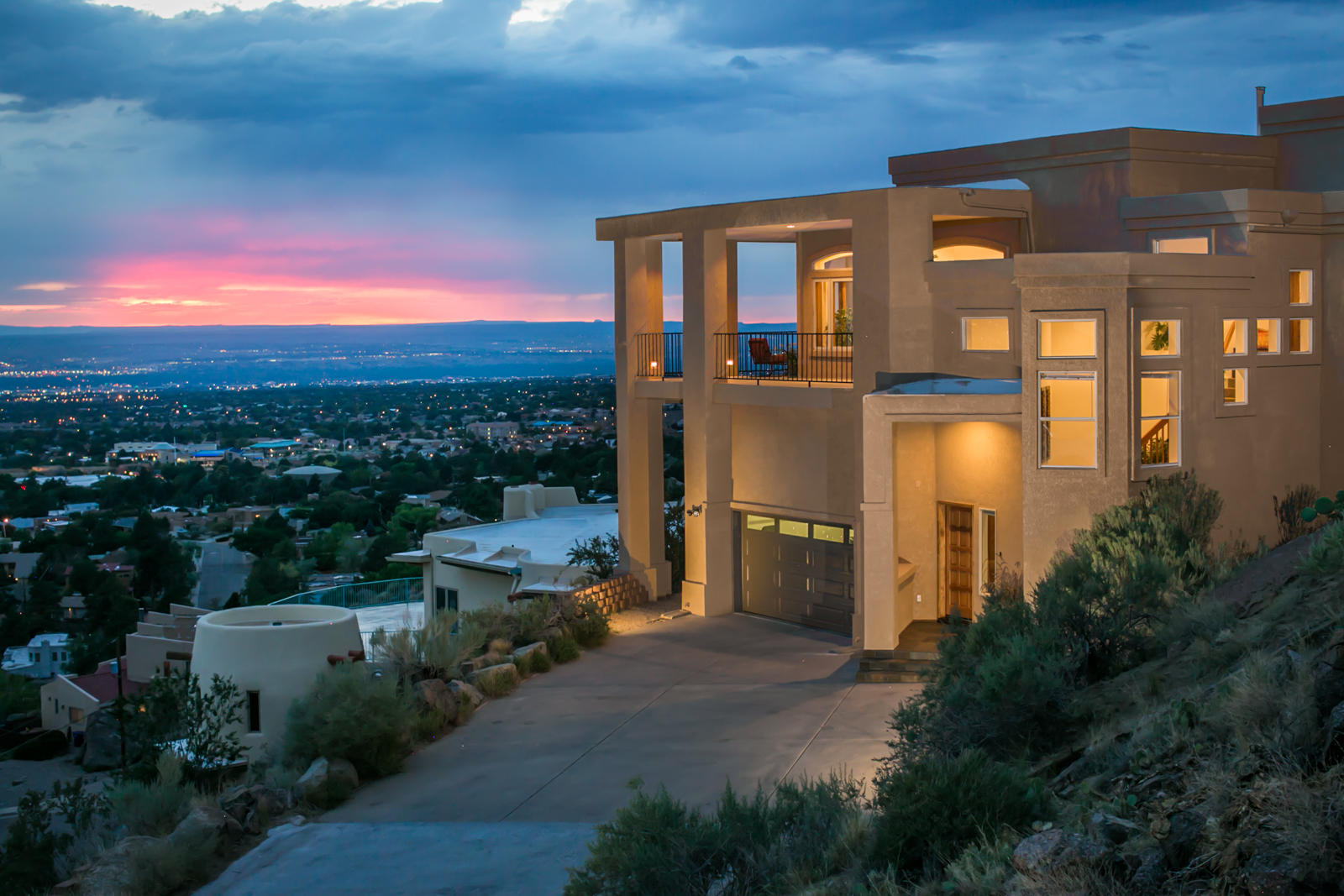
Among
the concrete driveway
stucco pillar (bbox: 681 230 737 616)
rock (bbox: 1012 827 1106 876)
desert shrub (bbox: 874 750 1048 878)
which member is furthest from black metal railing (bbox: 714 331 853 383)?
rock (bbox: 1012 827 1106 876)

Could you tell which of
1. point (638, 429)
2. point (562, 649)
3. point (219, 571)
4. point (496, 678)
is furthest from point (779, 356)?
point (219, 571)

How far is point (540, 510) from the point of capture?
109 feet

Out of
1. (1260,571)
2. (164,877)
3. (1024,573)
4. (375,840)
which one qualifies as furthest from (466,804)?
(1260,571)

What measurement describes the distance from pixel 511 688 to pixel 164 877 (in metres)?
7.12

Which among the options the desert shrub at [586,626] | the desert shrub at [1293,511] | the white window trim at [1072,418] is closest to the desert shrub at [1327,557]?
the white window trim at [1072,418]

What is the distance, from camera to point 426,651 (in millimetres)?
17562

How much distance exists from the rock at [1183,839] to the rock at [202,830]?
29.8ft

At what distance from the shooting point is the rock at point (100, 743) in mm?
36406

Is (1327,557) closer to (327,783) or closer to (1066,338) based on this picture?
(1066,338)

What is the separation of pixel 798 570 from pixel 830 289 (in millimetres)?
5524

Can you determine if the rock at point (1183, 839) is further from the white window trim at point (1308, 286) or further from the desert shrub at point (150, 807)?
the white window trim at point (1308, 286)

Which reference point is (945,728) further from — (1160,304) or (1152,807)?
(1160,304)

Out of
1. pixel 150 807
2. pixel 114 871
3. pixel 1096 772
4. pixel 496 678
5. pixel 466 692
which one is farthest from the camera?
pixel 496 678

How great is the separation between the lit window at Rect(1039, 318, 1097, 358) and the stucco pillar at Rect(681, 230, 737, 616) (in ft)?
22.3
